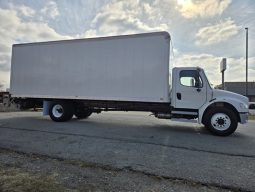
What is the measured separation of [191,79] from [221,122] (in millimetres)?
2058

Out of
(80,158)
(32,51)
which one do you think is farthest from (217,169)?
(32,51)

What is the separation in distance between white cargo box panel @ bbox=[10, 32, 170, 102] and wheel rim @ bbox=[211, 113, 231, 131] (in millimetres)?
2046

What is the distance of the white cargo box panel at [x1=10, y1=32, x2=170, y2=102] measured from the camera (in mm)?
11305

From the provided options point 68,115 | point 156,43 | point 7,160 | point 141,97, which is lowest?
point 7,160

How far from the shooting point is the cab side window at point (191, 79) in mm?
10891

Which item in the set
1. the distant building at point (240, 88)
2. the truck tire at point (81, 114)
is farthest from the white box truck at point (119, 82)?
the distant building at point (240, 88)

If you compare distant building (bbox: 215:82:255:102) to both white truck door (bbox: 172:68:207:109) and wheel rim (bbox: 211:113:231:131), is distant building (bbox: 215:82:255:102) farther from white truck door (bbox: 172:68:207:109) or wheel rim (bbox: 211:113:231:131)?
wheel rim (bbox: 211:113:231:131)

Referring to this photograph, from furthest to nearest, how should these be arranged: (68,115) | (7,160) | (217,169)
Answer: (68,115) → (7,160) → (217,169)

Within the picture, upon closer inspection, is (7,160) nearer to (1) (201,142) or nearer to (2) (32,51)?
(1) (201,142)

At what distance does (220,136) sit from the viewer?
10086 mm

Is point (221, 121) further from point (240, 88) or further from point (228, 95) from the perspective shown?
point (240, 88)

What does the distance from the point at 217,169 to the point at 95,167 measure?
252cm

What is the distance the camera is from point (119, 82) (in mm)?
12008

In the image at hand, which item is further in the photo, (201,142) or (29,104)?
(29,104)
